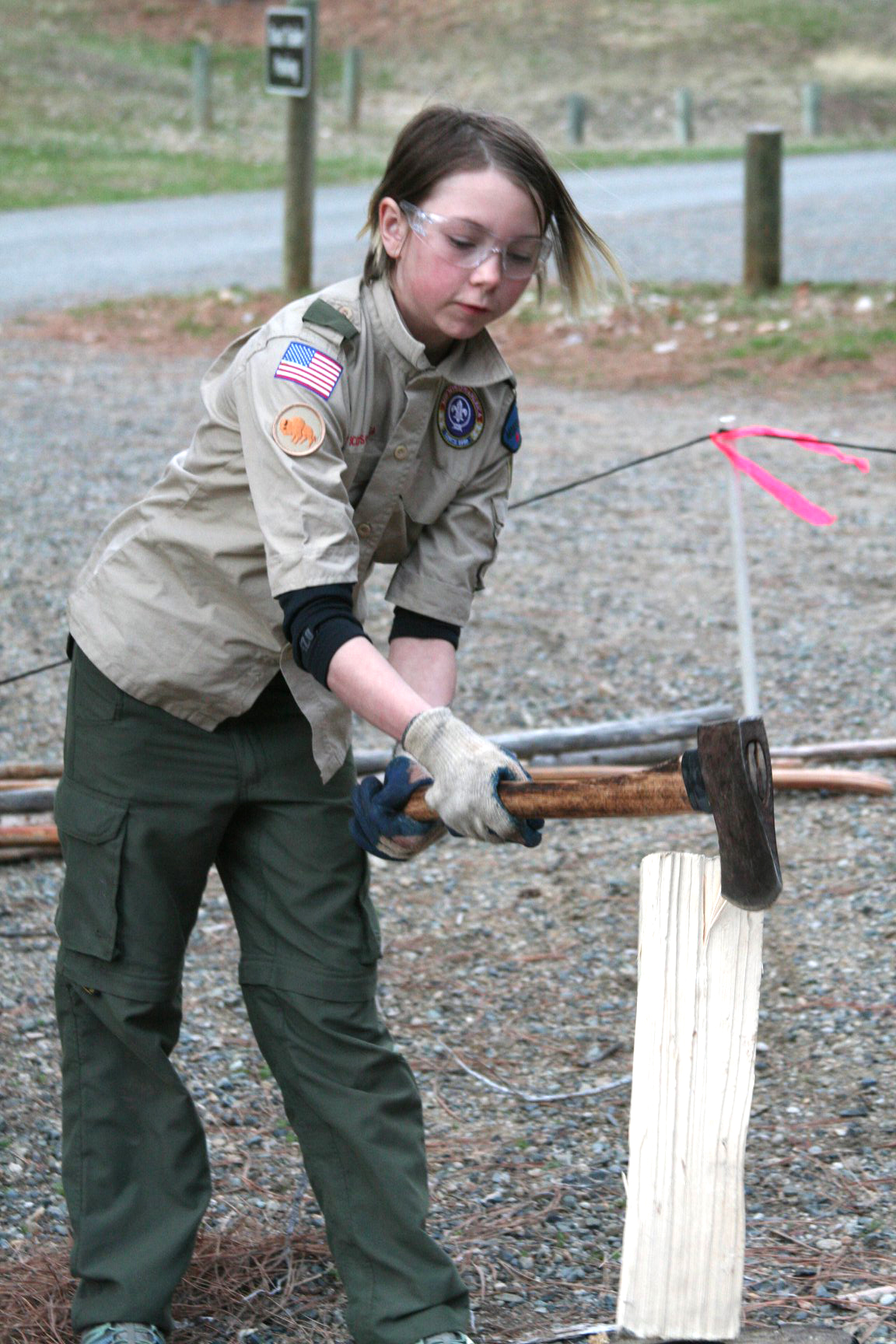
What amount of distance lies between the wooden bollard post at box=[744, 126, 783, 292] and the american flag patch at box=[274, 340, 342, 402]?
880 cm

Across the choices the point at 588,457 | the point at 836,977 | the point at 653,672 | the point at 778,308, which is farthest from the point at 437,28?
the point at 836,977

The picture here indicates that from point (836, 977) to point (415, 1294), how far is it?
1561 millimetres

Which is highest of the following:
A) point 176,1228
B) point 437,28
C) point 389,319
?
point 437,28

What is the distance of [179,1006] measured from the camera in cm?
247

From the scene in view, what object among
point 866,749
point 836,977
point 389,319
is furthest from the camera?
point 866,749

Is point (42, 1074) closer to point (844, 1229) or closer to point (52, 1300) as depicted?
point (52, 1300)

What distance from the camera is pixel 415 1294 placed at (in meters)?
2.35

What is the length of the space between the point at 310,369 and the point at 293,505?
8.0 inches

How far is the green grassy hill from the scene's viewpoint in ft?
73.3

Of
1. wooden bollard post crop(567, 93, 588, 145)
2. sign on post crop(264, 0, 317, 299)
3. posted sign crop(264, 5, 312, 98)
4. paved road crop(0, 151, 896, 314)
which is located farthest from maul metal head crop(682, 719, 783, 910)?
wooden bollard post crop(567, 93, 588, 145)

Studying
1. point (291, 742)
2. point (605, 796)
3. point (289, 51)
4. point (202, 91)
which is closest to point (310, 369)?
point (291, 742)

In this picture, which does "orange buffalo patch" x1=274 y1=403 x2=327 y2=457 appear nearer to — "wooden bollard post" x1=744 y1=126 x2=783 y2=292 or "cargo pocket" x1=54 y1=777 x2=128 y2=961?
"cargo pocket" x1=54 y1=777 x2=128 y2=961

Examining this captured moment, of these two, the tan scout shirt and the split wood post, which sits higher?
the tan scout shirt

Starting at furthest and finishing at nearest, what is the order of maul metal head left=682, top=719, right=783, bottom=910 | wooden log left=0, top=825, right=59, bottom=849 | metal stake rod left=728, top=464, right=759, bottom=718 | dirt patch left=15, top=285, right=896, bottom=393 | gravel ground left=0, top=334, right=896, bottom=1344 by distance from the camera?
dirt patch left=15, top=285, right=896, bottom=393
wooden log left=0, top=825, right=59, bottom=849
metal stake rod left=728, top=464, right=759, bottom=718
gravel ground left=0, top=334, right=896, bottom=1344
maul metal head left=682, top=719, right=783, bottom=910
